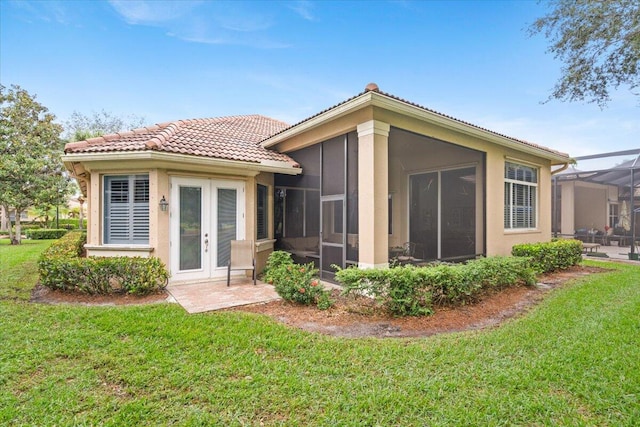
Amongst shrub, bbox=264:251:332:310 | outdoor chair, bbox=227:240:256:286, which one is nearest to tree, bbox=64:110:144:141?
outdoor chair, bbox=227:240:256:286

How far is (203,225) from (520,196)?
10.9m

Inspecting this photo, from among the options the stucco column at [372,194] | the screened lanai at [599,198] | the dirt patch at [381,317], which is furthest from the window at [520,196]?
the stucco column at [372,194]

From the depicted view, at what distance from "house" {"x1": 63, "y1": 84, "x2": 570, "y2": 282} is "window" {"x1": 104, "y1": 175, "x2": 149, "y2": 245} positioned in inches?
1.0

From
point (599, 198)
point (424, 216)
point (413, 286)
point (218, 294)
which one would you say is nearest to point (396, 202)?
point (424, 216)

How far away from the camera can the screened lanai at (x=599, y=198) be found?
632 inches

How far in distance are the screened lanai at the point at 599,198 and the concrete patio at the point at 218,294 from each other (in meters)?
16.4

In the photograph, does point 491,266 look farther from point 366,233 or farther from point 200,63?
point 200,63

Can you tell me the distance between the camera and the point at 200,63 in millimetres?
15109

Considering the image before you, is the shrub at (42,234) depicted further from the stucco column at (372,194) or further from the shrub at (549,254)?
the shrub at (549,254)

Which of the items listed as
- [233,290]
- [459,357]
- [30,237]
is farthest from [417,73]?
[30,237]

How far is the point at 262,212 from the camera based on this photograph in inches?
379

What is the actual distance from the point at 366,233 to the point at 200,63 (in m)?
13.1

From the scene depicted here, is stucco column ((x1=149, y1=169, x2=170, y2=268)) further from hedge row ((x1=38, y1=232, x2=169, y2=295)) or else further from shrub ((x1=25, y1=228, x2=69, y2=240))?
shrub ((x1=25, y1=228, x2=69, y2=240))

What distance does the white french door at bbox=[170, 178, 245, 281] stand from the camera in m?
7.90
